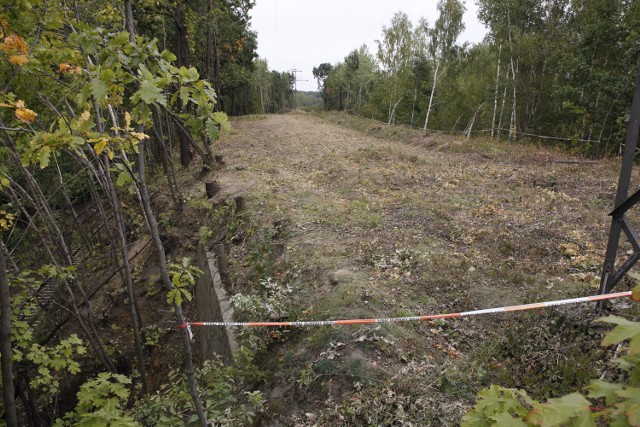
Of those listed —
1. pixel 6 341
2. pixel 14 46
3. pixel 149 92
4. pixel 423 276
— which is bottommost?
pixel 423 276

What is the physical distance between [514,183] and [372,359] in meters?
9.02

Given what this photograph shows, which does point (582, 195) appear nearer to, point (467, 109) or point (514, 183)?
point (514, 183)

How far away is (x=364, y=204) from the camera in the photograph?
9.46 metres

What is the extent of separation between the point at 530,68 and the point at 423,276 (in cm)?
1994

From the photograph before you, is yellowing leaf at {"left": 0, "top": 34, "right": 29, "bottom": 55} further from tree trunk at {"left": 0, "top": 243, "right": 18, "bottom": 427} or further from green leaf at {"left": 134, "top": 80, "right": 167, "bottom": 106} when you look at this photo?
tree trunk at {"left": 0, "top": 243, "right": 18, "bottom": 427}

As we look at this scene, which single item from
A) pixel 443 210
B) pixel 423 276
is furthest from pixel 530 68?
pixel 423 276

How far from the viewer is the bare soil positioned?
3.79 meters

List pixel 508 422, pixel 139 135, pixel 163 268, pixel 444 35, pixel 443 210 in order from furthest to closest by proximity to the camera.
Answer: pixel 444 35
pixel 443 210
pixel 163 268
pixel 139 135
pixel 508 422

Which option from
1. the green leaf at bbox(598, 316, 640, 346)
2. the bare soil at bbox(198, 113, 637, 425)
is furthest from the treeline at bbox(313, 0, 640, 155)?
the green leaf at bbox(598, 316, 640, 346)

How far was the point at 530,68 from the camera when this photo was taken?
2086 centimetres

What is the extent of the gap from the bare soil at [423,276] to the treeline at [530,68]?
4.89 m

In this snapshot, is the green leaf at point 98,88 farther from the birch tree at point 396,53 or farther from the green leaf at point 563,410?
the birch tree at point 396,53

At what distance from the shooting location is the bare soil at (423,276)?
12.4 ft

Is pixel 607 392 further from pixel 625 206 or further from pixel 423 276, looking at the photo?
pixel 423 276
